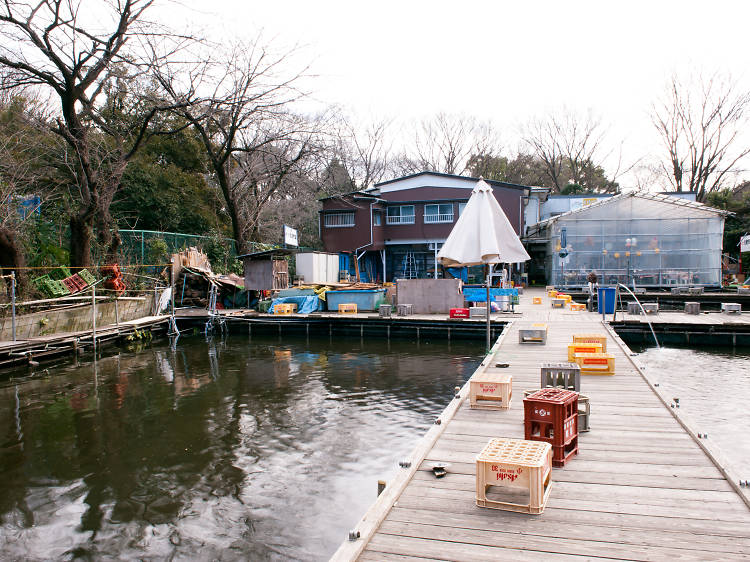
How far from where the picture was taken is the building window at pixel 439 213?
105 ft

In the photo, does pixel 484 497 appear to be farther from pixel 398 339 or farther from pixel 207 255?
pixel 207 255

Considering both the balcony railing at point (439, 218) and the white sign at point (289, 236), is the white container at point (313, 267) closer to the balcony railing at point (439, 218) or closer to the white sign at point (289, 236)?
the white sign at point (289, 236)

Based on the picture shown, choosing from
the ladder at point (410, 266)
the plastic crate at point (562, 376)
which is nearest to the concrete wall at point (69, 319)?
the plastic crate at point (562, 376)

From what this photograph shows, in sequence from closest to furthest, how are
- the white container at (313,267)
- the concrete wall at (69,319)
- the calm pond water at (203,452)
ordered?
the calm pond water at (203,452) → the concrete wall at (69,319) → the white container at (313,267)

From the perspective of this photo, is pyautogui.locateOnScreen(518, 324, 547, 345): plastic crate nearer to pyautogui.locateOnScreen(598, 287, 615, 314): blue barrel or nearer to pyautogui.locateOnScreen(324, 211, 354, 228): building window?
pyautogui.locateOnScreen(598, 287, 615, 314): blue barrel

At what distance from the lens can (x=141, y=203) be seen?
25516mm

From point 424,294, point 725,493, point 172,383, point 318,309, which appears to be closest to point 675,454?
point 725,493

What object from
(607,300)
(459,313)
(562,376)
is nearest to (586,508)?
(562,376)

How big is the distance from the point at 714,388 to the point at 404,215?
78.1 ft

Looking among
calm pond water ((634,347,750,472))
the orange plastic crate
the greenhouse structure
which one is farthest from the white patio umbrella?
the greenhouse structure

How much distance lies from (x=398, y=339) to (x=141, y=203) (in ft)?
50.9

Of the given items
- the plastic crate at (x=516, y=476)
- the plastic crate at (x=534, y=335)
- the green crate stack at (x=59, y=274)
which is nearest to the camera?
the plastic crate at (x=516, y=476)

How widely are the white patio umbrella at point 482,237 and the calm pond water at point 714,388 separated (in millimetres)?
3105

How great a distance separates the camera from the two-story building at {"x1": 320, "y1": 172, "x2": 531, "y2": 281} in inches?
1243
